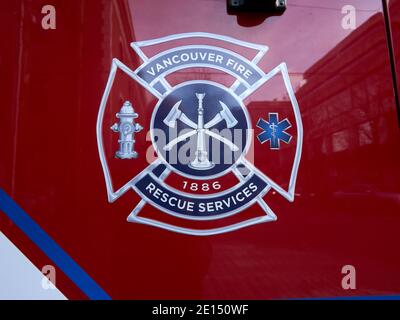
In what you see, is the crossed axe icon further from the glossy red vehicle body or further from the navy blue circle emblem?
the glossy red vehicle body

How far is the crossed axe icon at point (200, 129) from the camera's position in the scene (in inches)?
47.4

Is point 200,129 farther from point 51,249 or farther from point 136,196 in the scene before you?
point 51,249

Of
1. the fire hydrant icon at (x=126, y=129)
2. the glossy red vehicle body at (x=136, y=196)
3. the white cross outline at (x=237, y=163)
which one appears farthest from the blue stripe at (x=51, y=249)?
the fire hydrant icon at (x=126, y=129)

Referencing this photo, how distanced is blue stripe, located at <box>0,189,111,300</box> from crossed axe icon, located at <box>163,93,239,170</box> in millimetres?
530

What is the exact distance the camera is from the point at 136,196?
119 centimetres

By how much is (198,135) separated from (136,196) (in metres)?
0.32

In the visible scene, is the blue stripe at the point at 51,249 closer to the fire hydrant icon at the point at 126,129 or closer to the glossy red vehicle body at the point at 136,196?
the glossy red vehicle body at the point at 136,196

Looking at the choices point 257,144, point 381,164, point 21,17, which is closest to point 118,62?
point 21,17

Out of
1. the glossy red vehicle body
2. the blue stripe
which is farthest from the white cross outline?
the blue stripe

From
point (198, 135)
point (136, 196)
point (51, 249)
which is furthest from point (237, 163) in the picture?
point (51, 249)

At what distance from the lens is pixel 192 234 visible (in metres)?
1.18

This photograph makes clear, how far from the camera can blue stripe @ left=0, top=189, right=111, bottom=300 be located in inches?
46.1

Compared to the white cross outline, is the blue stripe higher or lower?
lower
